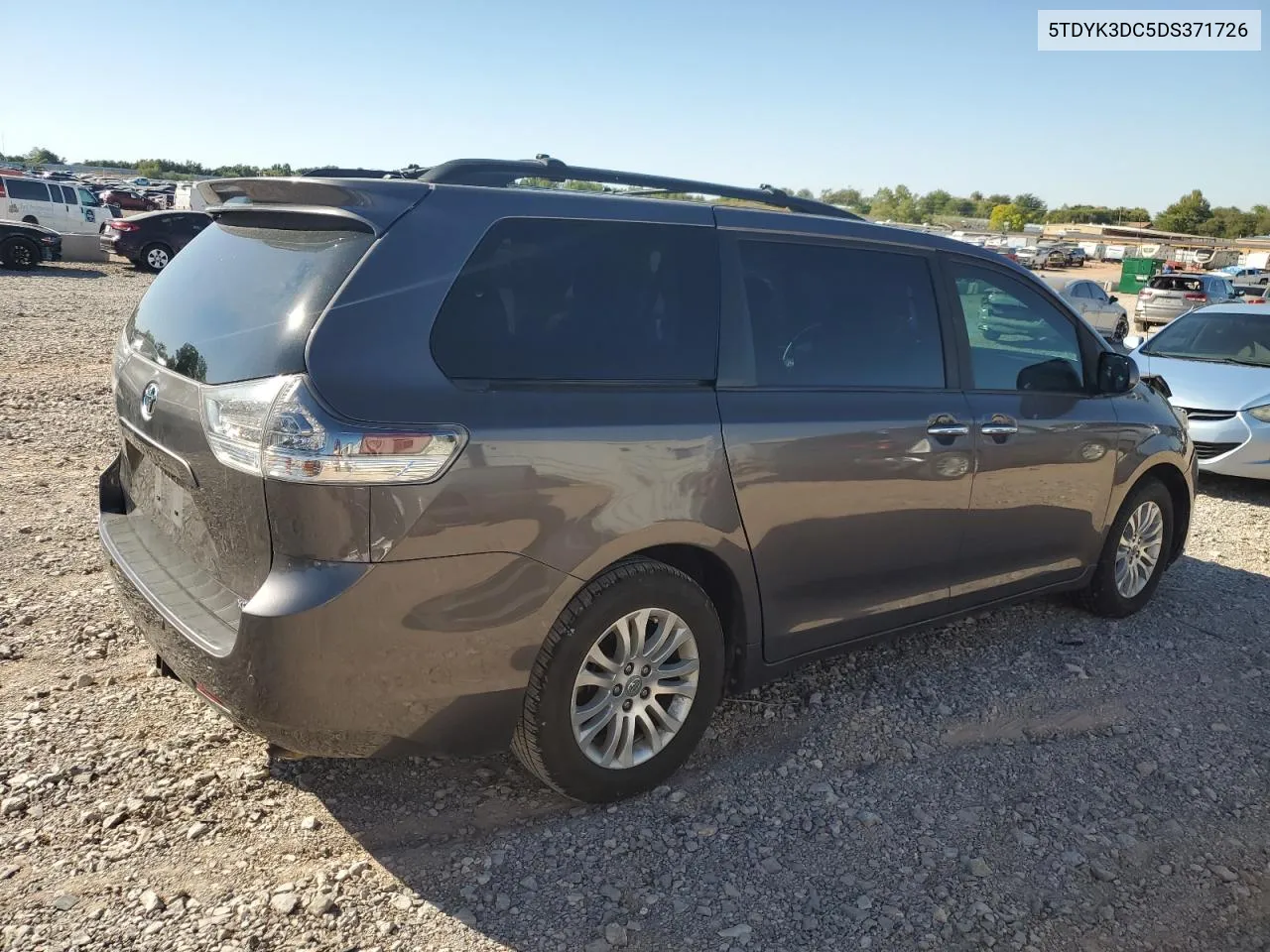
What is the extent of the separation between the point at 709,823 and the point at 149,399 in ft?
7.12

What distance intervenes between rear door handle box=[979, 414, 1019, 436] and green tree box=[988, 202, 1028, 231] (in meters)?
120

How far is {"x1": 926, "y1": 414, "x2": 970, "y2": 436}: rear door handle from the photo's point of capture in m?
3.87

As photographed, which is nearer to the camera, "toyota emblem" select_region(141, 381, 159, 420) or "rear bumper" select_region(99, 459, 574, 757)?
"rear bumper" select_region(99, 459, 574, 757)

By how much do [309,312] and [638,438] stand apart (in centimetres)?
99

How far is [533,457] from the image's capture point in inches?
109

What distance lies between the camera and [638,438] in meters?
3.00

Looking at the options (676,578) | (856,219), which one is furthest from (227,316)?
(856,219)

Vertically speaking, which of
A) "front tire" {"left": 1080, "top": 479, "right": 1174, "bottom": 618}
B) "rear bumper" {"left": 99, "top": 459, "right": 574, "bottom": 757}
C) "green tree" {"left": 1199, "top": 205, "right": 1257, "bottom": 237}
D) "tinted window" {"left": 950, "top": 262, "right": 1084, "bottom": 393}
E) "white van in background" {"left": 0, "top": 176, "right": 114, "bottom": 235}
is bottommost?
"front tire" {"left": 1080, "top": 479, "right": 1174, "bottom": 618}

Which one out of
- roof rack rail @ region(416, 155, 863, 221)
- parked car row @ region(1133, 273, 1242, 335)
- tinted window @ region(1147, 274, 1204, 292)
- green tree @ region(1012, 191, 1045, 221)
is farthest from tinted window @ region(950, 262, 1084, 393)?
green tree @ region(1012, 191, 1045, 221)

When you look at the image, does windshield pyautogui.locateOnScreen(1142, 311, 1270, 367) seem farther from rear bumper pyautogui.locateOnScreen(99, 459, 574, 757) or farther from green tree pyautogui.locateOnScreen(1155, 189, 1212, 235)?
green tree pyautogui.locateOnScreen(1155, 189, 1212, 235)

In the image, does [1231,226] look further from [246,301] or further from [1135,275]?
[246,301]

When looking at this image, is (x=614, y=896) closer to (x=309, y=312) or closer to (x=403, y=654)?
(x=403, y=654)

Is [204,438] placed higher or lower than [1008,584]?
higher

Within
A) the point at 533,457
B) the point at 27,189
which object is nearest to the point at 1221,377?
the point at 533,457
